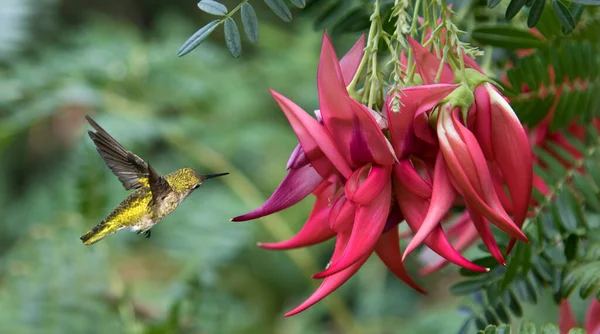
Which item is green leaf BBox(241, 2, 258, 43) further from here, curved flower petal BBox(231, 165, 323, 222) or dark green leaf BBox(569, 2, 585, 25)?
dark green leaf BBox(569, 2, 585, 25)

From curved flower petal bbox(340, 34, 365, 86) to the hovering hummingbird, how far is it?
0.19 metres

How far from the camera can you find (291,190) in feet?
2.36

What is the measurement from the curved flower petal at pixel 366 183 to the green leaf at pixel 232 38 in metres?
0.15

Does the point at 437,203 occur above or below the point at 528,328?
above

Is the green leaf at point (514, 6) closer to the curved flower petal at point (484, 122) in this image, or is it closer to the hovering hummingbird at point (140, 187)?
the curved flower petal at point (484, 122)

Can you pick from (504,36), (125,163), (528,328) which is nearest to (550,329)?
(528,328)

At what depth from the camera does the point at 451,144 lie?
658mm

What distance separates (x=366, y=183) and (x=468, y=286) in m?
0.30

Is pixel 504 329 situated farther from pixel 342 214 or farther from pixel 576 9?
pixel 576 9

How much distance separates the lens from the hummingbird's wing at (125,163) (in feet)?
2.89

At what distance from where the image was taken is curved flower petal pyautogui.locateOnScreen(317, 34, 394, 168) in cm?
65

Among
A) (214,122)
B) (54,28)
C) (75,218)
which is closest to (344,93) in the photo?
(75,218)

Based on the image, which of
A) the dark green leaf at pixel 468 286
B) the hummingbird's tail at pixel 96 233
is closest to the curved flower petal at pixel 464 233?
the dark green leaf at pixel 468 286

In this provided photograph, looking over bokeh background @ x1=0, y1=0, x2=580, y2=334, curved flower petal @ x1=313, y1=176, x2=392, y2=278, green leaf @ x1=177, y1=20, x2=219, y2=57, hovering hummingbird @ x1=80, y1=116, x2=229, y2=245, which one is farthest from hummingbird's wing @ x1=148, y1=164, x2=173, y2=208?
bokeh background @ x1=0, y1=0, x2=580, y2=334
